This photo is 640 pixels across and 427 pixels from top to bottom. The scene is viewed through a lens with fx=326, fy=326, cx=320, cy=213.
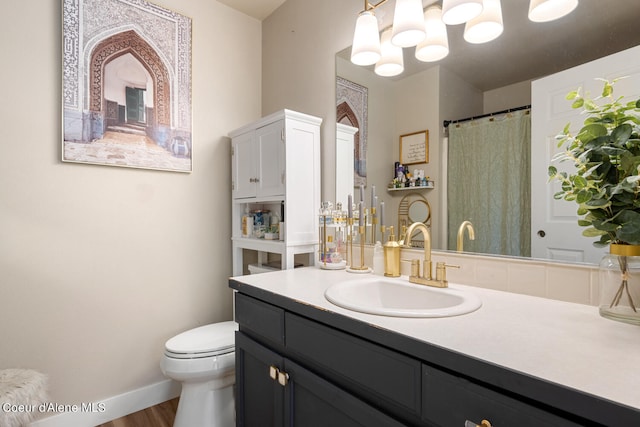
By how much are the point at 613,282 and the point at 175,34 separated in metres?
2.45

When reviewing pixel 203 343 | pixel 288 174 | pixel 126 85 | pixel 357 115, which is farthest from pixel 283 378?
pixel 126 85

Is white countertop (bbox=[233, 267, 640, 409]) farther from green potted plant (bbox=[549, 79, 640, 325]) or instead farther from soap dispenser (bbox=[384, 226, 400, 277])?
soap dispenser (bbox=[384, 226, 400, 277])

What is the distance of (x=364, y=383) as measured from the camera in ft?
2.76

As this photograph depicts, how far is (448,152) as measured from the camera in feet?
4.43

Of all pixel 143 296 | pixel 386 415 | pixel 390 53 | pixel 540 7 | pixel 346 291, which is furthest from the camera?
pixel 143 296

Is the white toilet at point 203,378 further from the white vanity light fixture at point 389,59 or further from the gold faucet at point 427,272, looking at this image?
the white vanity light fixture at point 389,59

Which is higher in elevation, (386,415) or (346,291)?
(346,291)

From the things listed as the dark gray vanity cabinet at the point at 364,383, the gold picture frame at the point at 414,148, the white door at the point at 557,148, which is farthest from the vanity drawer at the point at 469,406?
the gold picture frame at the point at 414,148

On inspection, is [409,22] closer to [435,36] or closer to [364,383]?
[435,36]

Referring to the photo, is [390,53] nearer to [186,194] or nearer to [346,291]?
[346,291]

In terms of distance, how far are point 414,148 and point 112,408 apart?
7.03 ft

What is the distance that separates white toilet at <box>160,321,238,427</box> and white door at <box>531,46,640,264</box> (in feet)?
4.72

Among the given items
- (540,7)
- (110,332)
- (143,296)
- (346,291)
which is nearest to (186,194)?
(143,296)

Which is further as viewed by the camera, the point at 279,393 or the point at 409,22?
the point at 409,22
